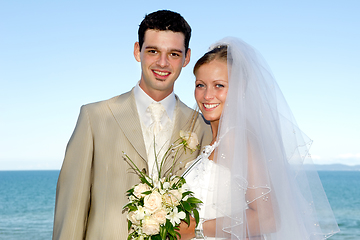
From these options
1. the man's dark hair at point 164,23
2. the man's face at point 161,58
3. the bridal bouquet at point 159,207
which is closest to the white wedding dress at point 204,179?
the bridal bouquet at point 159,207

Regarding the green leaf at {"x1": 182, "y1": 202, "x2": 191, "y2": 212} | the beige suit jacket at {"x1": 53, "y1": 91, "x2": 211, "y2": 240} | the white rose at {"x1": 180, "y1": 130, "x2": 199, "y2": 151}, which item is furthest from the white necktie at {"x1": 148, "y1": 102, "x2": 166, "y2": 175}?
the green leaf at {"x1": 182, "y1": 202, "x2": 191, "y2": 212}

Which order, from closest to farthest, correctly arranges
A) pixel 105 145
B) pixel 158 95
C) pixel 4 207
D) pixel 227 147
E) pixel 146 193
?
pixel 146 193 → pixel 227 147 → pixel 105 145 → pixel 158 95 → pixel 4 207

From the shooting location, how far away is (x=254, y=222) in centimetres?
316

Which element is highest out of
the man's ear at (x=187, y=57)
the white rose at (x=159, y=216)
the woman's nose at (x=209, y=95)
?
the man's ear at (x=187, y=57)

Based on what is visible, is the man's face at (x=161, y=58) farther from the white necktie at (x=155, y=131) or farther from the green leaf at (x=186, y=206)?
the green leaf at (x=186, y=206)

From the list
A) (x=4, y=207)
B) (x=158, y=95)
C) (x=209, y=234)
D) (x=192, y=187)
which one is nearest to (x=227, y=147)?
(x=192, y=187)

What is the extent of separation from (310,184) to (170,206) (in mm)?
1426

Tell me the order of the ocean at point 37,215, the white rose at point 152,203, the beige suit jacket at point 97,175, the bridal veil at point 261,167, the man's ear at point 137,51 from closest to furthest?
the white rose at point 152,203 → the bridal veil at point 261,167 → the beige suit jacket at point 97,175 → the man's ear at point 137,51 → the ocean at point 37,215

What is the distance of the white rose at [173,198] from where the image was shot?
3117 mm

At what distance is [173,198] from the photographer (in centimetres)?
313

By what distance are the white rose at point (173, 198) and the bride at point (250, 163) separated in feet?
1.04

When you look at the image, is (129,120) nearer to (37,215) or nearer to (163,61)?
(163,61)

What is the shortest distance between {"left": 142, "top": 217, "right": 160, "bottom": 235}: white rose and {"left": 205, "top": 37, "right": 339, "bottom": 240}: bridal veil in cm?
52

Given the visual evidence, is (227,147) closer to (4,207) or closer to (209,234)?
(209,234)
